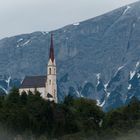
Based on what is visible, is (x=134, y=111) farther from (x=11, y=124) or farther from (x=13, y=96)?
(x=11, y=124)

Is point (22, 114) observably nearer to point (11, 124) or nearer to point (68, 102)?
point (11, 124)

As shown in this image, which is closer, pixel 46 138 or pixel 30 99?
pixel 46 138

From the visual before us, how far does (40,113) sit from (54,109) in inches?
152

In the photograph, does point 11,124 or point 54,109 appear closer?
point 11,124

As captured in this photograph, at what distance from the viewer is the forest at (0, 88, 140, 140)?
243 ft

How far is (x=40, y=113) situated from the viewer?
8650cm

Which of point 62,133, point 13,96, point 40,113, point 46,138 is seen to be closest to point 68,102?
point 13,96

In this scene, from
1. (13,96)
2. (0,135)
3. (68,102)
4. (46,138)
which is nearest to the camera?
(0,135)

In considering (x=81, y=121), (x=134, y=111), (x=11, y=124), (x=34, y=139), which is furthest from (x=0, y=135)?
(x=134, y=111)

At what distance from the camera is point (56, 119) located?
3393 inches

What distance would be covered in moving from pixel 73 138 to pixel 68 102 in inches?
1686

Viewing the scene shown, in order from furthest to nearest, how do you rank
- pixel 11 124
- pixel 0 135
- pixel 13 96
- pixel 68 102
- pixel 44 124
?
1. pixel 68 102
2. pixel 13 96
3. pixel 44 124
4. pixel 11 124
5. pixel 0 135

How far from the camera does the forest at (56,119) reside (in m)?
74.1

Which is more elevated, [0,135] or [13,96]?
[13,96]
